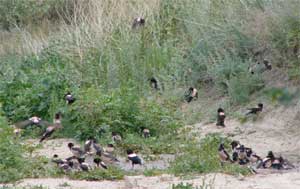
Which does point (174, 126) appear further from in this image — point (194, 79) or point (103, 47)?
point (103, 47)

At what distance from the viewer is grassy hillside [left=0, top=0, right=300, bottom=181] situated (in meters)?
8.66

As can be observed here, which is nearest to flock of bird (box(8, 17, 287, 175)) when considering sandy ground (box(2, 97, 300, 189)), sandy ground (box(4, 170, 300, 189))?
sandy ground (box(2, 97, 300, 189))

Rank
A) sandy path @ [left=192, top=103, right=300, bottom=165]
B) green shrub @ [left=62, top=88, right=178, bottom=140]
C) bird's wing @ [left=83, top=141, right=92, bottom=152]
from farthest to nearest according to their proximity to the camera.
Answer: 1. green shrub @ [left=62, top=88, right=178, bottom=140]
2. sandy path @ [left=192, top=103, right=300, bottom=165]
3. bird's wing @ [left=83, top=141, right=92, bottom=152]

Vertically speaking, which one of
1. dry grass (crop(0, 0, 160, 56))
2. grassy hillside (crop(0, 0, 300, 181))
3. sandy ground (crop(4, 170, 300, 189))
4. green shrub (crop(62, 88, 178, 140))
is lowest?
sandy ground (crop(4, 170, 300, 189))

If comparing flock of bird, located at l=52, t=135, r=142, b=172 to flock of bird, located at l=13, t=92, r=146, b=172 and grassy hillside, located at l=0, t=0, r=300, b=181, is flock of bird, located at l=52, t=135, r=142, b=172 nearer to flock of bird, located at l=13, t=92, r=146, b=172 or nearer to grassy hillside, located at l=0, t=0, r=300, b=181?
flock of bird, located at l=13, t=92, r=146, b=172

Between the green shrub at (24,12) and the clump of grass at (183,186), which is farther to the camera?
the green shrub at (24,12)

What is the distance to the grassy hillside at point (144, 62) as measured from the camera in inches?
341

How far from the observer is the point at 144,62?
11.1m

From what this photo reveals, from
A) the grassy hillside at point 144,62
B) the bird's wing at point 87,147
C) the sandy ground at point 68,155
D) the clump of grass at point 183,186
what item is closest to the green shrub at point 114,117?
the grassy hillside at point 144,62

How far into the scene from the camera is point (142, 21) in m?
11.9

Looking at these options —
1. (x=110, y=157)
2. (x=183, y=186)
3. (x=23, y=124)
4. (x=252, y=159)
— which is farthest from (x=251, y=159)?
(x=23, y=124)

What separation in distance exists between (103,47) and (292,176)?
5.80m

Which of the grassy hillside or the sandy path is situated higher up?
the grassy hillside

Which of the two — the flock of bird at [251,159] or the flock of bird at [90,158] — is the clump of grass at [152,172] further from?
the flock of bird at [251,159]
